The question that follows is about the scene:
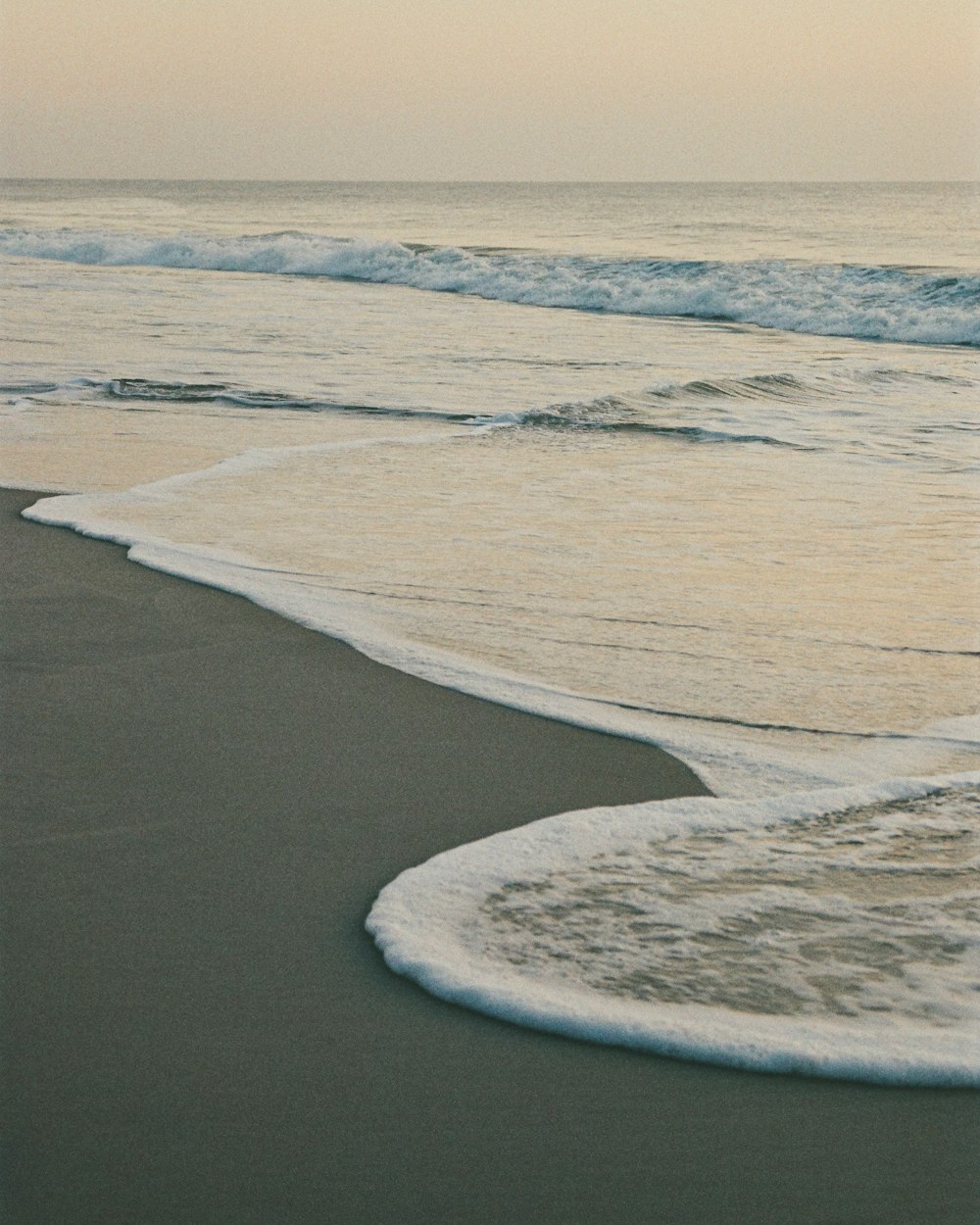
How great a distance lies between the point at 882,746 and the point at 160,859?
1.92 metres

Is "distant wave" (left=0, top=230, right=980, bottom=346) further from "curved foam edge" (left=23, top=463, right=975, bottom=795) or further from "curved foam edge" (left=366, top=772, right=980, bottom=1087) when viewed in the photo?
"curved foam edge" (left=366, top=772, right=980, bottom=1087)

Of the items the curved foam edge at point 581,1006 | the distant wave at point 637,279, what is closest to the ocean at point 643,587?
the curved foam edge at point 581,1006

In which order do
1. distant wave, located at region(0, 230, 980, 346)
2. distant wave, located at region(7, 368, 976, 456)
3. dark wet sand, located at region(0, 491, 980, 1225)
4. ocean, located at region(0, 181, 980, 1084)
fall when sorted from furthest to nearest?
distant wave, located at region(0, 230, 980, 346) → distant wave, located at region(7, 368, 976, 456) → ocean, located at region(0, 181, 980, 1084) → dark wet sand, located at region(0, 491, 980, 1225)

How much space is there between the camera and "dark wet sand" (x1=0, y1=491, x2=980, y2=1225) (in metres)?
1.98

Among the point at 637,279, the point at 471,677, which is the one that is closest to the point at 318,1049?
the point at 471,677

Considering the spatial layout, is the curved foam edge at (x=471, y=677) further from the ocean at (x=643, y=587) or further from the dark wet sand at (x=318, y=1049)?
the dark wet sand at (x=318, y=1049)

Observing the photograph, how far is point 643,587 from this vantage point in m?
5.27

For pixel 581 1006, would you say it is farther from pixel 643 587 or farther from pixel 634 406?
pixel 634 406

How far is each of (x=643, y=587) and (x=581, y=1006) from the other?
299 centimetres

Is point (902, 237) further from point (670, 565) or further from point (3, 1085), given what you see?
point (3, 1085)

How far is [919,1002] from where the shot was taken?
8.09 feet

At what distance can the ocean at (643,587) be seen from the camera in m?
2.58

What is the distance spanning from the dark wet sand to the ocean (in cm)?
12

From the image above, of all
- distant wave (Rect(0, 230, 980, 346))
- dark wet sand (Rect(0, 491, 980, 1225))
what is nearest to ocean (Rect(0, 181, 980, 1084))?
dark wet sand (Rect(0, 491, 980, 1225))
